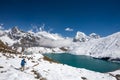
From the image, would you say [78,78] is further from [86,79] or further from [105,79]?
[105,79]

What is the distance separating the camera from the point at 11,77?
88.8 feet

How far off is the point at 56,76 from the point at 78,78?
5.57m

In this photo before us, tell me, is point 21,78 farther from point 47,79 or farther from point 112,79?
point 112,79

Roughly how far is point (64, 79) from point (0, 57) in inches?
649

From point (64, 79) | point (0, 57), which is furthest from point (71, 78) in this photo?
point (0, 57)

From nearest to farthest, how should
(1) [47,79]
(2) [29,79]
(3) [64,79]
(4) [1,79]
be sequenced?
(4) [1,79]
(2) [29,79]
(1) [47,79]
(3) [64,79]

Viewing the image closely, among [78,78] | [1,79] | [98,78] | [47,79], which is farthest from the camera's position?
[98,78]

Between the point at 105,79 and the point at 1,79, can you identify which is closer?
the point at 1,79

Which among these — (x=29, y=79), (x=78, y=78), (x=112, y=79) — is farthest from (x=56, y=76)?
(x=112, y=79)

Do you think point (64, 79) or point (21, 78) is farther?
point (64, 79)

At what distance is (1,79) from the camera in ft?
84.8

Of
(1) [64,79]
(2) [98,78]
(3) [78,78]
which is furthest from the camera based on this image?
(2) [98,78]

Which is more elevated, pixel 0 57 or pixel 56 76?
pixel 0 57

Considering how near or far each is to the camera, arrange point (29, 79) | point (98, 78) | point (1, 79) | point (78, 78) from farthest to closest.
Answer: point (98, 78), point (78, 78), point (29, 79), point (1, 79)
